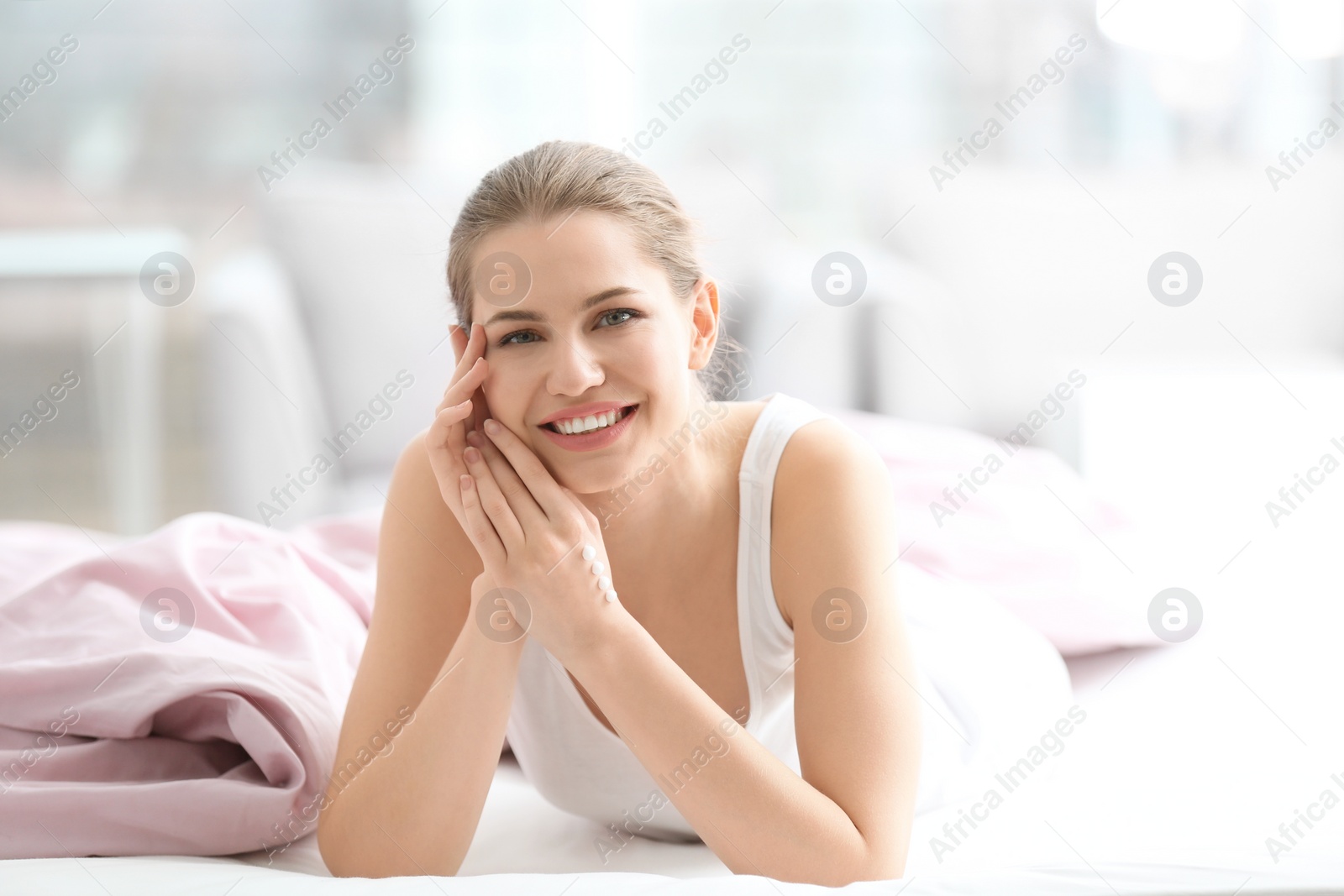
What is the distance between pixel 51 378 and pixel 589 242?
297 cm

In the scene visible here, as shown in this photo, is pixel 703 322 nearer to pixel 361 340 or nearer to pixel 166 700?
pixel 166 700

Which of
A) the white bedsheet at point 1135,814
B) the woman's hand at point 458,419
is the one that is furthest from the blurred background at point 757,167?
the woman's hand at point 458,419

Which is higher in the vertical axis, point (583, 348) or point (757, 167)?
point (757, 167)

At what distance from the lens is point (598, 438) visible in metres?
1.03

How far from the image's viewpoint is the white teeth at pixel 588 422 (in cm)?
103

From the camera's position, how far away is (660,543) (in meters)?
1.17

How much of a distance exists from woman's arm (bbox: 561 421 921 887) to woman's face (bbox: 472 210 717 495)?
16 cm

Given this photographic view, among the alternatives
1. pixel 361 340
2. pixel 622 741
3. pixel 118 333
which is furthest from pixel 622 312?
pixel 118 333

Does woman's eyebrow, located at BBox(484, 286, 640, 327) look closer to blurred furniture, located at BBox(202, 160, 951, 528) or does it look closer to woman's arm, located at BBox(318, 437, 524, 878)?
woman's arm, located at BBox(318, 437, 524, 878)

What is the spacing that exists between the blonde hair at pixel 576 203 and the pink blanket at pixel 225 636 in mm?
457

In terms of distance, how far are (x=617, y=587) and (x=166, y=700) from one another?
0.44m

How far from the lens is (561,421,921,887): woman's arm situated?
0.93 meters

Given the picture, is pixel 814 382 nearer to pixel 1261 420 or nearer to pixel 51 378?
pixel 1261 420

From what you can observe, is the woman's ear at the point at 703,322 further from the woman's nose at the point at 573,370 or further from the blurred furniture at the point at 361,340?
the blurred furniture at the point at 361,340
